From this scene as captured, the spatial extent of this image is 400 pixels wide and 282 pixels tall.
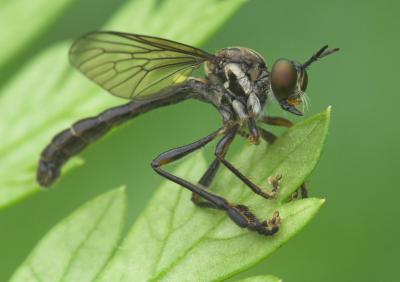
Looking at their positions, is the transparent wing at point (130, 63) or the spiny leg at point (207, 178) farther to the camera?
the transparent wing at point (130, 63)

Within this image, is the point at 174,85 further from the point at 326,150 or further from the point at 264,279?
the point at 264,279

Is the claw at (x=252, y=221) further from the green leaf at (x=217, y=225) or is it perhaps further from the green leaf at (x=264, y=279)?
the green leaf at (x=264, y=279)

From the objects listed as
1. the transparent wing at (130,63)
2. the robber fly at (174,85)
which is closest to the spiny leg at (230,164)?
the robber fly at (174,85)

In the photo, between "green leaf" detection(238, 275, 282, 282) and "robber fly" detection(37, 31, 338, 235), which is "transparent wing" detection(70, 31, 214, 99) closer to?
"robber fly" detection(37, 31, 338, 235)

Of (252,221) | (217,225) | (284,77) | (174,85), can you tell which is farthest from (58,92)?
(252,221)

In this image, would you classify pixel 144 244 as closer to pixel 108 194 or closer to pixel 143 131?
pixel 108 194

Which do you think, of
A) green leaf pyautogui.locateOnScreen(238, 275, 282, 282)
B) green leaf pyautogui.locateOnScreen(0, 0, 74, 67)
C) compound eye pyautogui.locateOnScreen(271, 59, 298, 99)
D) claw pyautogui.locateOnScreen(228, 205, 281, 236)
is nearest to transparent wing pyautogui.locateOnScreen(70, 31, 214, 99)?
compound eye pyautogui.locateOnScreen(271, 59, 298, 99)

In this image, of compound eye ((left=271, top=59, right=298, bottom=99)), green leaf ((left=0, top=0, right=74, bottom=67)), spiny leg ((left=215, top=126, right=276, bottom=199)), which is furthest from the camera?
green leaf ((left=0, top=0, right=74, bottom=67))
